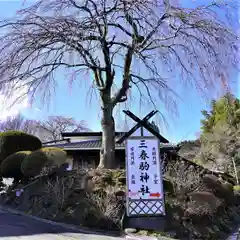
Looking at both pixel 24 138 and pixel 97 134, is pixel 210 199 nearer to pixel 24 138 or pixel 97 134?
pixel 24 138

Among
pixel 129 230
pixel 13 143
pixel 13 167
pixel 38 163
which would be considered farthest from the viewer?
pixel 13 143

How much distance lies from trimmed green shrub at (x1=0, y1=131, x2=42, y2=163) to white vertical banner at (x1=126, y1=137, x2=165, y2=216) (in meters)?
7.25

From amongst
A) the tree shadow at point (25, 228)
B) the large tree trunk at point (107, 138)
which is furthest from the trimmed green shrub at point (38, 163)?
the tree shadow at point (25, 228)

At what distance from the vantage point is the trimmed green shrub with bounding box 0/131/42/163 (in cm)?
1419

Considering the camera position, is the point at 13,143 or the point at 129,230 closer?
the point at 129,230

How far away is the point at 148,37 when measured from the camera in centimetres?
1054

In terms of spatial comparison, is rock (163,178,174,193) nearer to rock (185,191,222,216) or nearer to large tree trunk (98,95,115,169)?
rock (185,191,222,216)

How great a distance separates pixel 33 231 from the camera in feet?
25.2

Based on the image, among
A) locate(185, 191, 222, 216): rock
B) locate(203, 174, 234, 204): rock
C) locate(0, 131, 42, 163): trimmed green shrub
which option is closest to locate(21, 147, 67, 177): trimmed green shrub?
locate(0, 131, 42, 163): trimmed green shrub

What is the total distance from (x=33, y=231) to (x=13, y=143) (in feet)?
24.3

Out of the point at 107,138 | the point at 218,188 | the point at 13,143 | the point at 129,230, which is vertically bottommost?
the point at 129,230

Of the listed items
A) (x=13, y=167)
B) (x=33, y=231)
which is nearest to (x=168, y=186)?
(x=33, y=231)

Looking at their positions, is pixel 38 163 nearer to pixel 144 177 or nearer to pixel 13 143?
pixel 13 143

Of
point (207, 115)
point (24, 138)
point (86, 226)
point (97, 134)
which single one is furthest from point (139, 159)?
point (207, 115)
